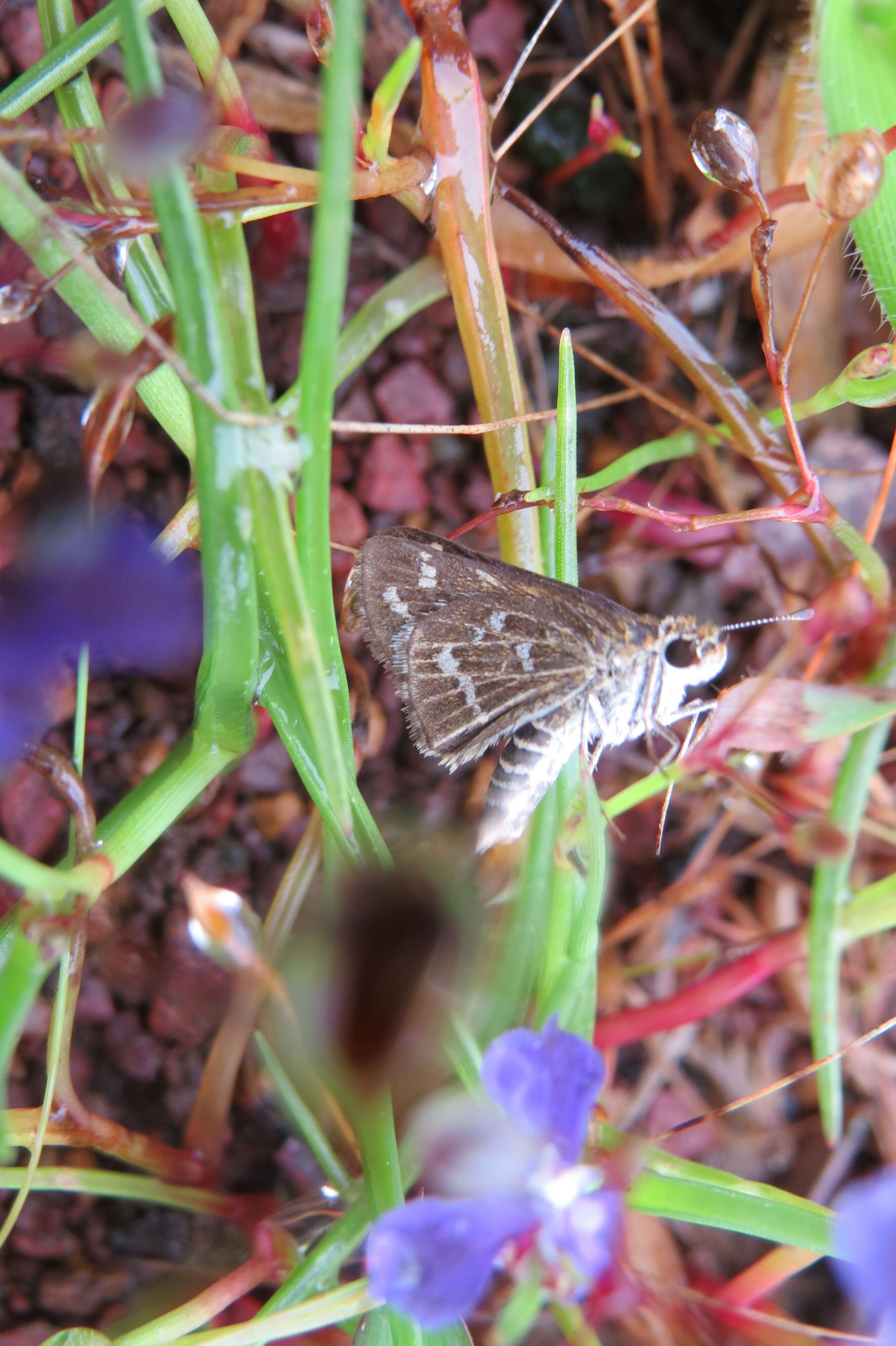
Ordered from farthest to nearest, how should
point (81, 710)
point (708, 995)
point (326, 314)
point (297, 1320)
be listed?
point (708, 995)
point (81, 710)
point (297, 1320)
point (326, 314)

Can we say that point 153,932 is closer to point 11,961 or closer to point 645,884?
point 11,961

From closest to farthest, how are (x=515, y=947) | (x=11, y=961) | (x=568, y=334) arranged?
1. (x=11, y=961)
2. (x=568, y=334)
3. (x=515, y=947)

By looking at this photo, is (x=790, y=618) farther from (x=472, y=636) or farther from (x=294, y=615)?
(x=294, y=615)

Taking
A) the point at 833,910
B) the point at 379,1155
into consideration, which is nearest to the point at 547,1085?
the point at 379,1155

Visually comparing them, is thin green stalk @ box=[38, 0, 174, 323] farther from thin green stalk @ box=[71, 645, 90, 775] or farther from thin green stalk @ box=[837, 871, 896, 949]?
thin green stalk @ box=[837, 871, 896, 949]

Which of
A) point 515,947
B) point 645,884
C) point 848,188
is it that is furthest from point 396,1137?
point 848,188

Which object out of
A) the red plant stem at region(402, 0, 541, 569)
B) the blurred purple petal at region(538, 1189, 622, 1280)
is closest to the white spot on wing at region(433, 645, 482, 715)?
the red plant stem at region(402, 0, 541, 569)

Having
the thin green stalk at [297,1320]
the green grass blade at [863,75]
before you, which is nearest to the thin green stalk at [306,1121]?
the thin green stalk at [297,1320]

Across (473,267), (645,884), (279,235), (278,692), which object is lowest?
(645,884)
